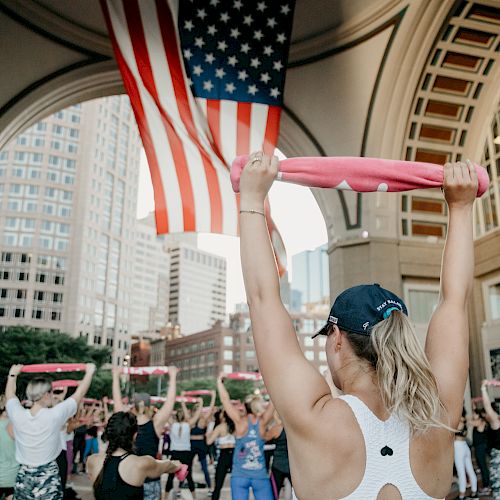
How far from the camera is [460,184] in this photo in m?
1.98

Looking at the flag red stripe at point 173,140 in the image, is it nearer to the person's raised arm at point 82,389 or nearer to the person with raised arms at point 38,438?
the person's raised arm at point 82,389

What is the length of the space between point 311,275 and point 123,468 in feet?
522

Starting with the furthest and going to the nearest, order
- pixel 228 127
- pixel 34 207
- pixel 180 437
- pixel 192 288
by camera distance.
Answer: pixel 192 288 → pixel 34 207 → pixel 180 437 → pixel 228 127

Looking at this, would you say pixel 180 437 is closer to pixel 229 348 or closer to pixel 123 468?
pixel 123 468

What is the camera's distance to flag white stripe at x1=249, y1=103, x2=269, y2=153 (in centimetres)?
994

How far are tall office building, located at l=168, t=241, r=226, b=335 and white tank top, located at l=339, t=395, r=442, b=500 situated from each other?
182 m

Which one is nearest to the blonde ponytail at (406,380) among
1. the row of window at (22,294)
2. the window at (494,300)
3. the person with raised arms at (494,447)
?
the person with raised arms at (494,447)

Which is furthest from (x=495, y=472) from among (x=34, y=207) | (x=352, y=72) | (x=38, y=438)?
(x=34, y=207)

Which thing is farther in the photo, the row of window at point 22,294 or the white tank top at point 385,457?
the row of window at point 22,294

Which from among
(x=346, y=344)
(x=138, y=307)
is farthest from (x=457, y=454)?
(x=138, y=307)

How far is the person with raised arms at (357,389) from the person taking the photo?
1.49 m

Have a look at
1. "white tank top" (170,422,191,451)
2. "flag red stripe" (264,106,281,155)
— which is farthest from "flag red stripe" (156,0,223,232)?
"white tank top" (170,422,191,451)

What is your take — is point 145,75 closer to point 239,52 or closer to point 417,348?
point 239,52

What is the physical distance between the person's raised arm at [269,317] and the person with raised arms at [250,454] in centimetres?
616
